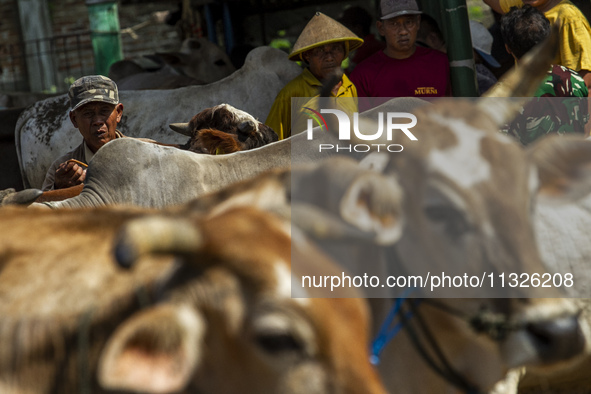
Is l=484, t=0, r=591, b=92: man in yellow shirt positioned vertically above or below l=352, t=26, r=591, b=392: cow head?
above

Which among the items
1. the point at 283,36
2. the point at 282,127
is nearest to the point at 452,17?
the point at 282,127

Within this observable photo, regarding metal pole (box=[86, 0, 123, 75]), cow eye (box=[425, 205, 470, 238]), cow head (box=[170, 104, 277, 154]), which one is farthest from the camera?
metal pole (box=[86, 0, 123, 75])

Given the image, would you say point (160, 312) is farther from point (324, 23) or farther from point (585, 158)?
point (324, 23)

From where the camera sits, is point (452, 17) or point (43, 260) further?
point (452, 17)

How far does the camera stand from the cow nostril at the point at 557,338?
5.56ft

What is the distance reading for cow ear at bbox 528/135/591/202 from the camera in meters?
2.10

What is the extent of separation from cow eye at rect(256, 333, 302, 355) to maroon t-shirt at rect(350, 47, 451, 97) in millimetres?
2852

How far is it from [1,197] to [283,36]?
19.7 feet

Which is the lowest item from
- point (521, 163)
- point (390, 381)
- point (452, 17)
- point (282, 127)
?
point (390, 381)

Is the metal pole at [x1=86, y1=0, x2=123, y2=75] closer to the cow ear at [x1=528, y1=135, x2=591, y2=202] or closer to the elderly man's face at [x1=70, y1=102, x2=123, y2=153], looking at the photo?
the elderly man's face at [x1=70, y1=102, x2=123, y2=153]

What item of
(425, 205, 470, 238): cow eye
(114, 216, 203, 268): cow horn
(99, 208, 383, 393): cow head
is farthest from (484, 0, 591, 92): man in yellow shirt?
(114, 216, 203, 268): cow horn

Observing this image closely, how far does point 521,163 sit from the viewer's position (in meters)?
1.93

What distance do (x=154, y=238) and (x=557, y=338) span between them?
95cm

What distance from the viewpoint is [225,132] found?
3.79 m
